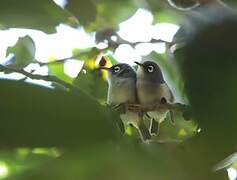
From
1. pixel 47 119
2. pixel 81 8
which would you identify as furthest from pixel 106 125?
pixel 81 8

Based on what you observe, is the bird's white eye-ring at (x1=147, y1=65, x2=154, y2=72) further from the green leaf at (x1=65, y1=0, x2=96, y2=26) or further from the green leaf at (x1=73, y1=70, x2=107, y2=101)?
the green leaf at (x1=65, y1=0, x2=96, y2=26)

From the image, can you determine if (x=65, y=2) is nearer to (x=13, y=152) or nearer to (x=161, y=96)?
(x=13, y=152)

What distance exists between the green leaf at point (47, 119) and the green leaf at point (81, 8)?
0.78ft

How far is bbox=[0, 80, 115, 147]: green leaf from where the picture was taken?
206 millimetres

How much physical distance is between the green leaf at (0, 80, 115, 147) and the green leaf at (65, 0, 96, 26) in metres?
0.24

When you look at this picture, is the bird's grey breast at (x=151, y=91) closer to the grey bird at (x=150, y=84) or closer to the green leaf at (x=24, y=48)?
the grey bird at (x=150, y=84)

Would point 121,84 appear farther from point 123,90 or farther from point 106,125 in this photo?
point 106,125

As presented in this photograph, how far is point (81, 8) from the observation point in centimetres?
51

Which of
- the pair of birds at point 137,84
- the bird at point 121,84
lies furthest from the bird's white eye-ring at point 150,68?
the bird at point 121,84

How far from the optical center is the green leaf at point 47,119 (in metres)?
0.21

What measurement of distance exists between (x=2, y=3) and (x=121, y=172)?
136 mm

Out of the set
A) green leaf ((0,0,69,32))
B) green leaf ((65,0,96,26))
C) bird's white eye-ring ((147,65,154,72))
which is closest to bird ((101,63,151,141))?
bird's white eye-ring ((147,65,154,72))

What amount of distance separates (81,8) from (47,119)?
321 mm

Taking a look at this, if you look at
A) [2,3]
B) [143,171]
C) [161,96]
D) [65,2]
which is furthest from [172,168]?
[161,96]
